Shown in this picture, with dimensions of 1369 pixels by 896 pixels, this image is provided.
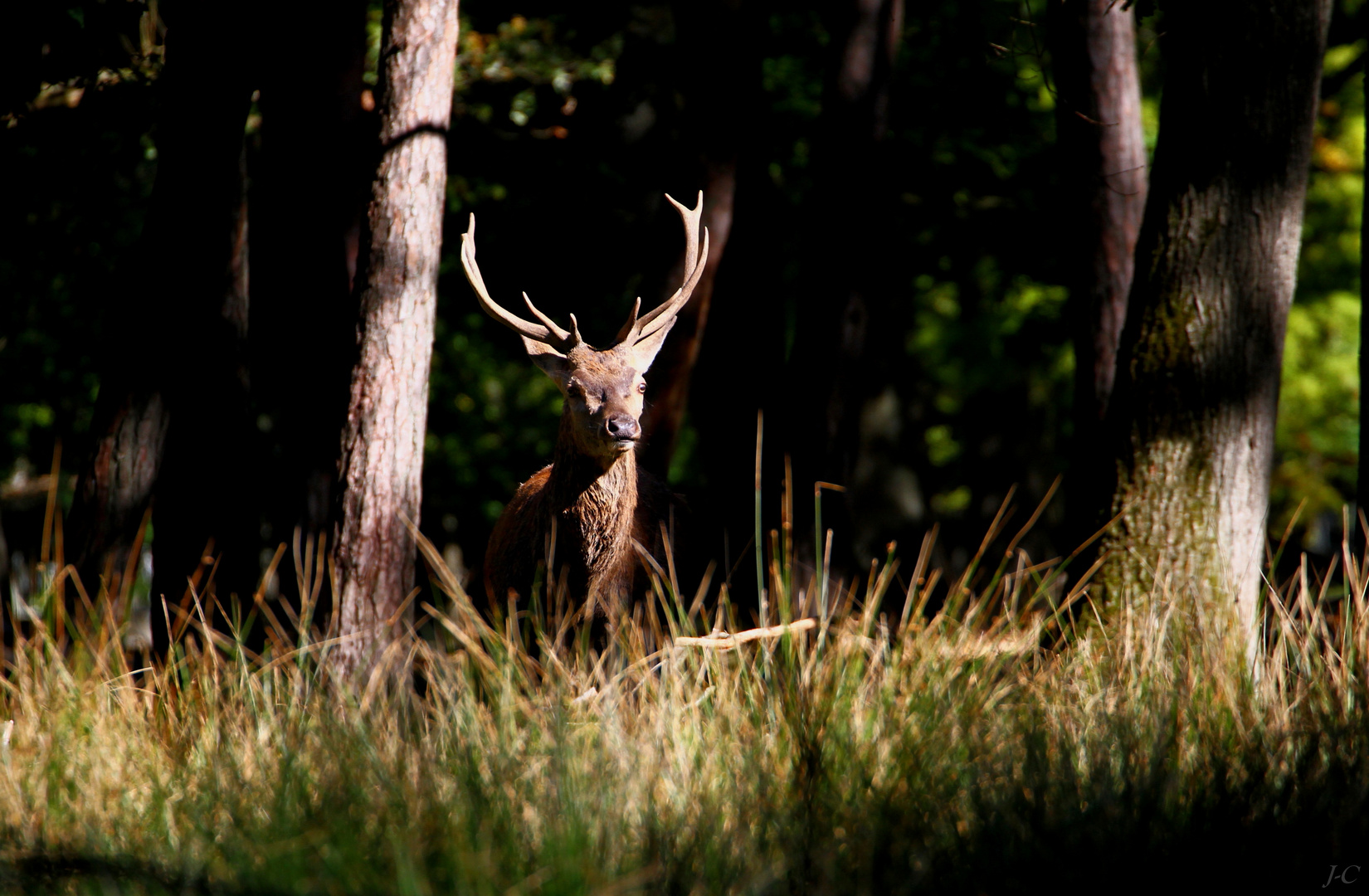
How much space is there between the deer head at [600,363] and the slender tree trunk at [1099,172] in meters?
2.74

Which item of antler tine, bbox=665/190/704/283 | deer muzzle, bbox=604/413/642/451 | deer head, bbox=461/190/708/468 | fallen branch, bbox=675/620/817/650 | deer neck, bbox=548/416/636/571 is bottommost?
fallen branch, bbox=675/620/817/650

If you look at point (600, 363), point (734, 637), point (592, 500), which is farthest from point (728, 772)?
point (600, 363)

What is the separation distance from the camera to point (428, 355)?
600cm

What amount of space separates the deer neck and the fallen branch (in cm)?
161

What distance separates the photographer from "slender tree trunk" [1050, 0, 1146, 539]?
7676 millimetres

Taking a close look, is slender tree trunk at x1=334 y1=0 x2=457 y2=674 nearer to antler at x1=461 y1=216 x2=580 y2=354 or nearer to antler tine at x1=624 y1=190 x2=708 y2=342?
antler at x1=461 y1=216 x2=580 y2=354

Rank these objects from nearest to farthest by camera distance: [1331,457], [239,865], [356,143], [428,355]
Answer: [239,865] < [428,355] < [356,143] < [1331,457]

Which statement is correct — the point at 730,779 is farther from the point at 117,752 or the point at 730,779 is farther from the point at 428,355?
the point at 428,355

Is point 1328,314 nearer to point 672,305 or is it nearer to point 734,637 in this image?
point 672,305

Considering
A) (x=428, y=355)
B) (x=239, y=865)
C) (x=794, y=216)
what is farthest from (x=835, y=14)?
(x=239, y=865)

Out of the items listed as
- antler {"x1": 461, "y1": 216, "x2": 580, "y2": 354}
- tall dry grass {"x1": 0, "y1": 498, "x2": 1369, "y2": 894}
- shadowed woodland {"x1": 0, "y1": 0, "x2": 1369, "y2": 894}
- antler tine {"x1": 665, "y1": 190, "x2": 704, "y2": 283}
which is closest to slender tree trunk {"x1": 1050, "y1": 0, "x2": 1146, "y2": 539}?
shadowed woodland {"x1": 0, "y1": 0, "x2": 1369, "y2": 894}

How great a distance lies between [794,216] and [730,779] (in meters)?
10.5

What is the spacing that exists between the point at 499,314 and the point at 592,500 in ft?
3.31

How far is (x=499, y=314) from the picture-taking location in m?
6.02
